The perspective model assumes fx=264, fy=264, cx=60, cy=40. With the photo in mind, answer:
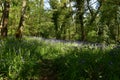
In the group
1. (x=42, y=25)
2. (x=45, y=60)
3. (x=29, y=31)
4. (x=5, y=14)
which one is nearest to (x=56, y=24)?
(x=42, y=25)

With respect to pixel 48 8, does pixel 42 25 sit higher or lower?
lower

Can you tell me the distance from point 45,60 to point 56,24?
46305mm

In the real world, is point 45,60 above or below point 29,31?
above

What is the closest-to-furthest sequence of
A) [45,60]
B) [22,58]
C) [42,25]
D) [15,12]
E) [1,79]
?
[1,79] < [22,58] < [45,60] < [15,12] < [42,25]

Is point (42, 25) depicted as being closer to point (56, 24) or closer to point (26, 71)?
point (56, 24)

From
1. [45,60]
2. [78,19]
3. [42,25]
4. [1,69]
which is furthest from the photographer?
[42,25]

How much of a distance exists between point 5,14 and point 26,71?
11682 millimetres

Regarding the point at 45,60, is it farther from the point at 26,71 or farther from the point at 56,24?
the point at 56,24

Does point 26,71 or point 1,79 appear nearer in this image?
point 1,79

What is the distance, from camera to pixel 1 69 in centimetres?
769

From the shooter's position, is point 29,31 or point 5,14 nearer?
point 5,14

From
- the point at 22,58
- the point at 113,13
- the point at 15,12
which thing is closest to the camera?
the point at 22,58

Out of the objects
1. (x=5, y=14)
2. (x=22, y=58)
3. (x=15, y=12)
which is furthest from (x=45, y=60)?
(x=15, y=12)

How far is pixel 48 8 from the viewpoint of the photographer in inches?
2190
